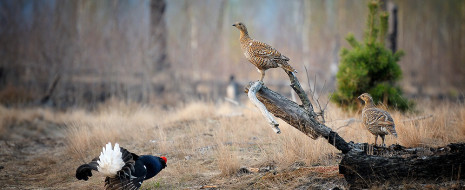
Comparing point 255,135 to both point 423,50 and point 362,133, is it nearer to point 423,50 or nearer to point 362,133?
point 362,133

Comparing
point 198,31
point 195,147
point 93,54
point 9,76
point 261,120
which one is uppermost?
point 198,31

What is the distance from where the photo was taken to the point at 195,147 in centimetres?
767

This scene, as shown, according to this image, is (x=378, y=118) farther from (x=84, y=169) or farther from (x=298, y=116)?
(x=84, y=169)

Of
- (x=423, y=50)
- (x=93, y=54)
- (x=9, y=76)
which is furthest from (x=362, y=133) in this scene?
(x=423, y=50)

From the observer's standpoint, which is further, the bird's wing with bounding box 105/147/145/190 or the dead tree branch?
the dead tree branch

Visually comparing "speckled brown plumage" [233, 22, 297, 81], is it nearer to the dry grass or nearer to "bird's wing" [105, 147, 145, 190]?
the dry grass

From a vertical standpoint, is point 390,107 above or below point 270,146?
above

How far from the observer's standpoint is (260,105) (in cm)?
465

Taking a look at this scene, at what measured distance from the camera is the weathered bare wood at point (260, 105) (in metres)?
4.43

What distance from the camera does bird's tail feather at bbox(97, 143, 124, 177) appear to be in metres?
4.98

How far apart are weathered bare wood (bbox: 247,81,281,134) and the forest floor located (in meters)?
1.03

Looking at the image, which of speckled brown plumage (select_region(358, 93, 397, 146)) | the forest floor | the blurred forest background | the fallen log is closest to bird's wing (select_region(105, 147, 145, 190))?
the forest floor

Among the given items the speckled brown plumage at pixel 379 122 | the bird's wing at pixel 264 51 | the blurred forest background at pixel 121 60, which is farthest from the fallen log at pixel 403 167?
the blurred forest background at pixel 121 60

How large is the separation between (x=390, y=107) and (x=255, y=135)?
10.6 ft
